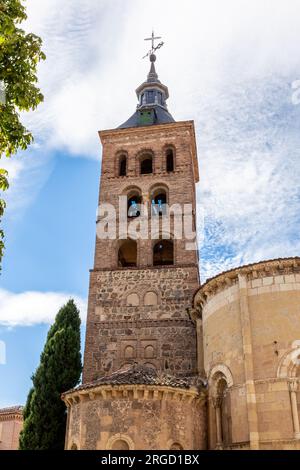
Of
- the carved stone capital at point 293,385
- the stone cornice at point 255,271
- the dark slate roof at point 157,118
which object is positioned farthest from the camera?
the dark slate roof at point 157,118

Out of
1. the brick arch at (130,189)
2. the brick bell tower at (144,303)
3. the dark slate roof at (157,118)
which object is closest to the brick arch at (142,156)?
the brick bell tower at (144,303)

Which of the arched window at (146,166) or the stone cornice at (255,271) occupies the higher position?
the arched window at (146,166)

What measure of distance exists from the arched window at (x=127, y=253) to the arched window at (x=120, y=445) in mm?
11963

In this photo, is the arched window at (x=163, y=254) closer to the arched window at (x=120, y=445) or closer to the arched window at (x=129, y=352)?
the arched window at (x=129, y=352)

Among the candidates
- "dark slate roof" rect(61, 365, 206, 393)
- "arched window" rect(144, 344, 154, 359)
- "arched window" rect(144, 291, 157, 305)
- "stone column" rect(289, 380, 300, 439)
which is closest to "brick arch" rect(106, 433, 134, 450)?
"dark slate roof" rect(61, 365, 206, 393)

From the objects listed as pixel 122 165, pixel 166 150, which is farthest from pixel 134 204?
pixel 166 150

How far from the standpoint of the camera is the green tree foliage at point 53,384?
20.5 metres

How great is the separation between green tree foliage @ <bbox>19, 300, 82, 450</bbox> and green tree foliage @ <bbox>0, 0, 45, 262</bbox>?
14397 millimetres

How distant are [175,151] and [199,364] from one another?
12.9 m

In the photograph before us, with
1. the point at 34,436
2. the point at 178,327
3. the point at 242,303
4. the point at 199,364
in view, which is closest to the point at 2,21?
the point at 242,303

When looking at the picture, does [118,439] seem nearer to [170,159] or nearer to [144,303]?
[144,303]

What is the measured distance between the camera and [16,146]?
29.1 feet

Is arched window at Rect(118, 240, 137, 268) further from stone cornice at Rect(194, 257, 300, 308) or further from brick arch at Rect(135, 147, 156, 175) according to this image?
stone cornice at Rect(194, 257, 300, 308)

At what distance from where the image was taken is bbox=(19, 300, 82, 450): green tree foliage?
67.2 ft
